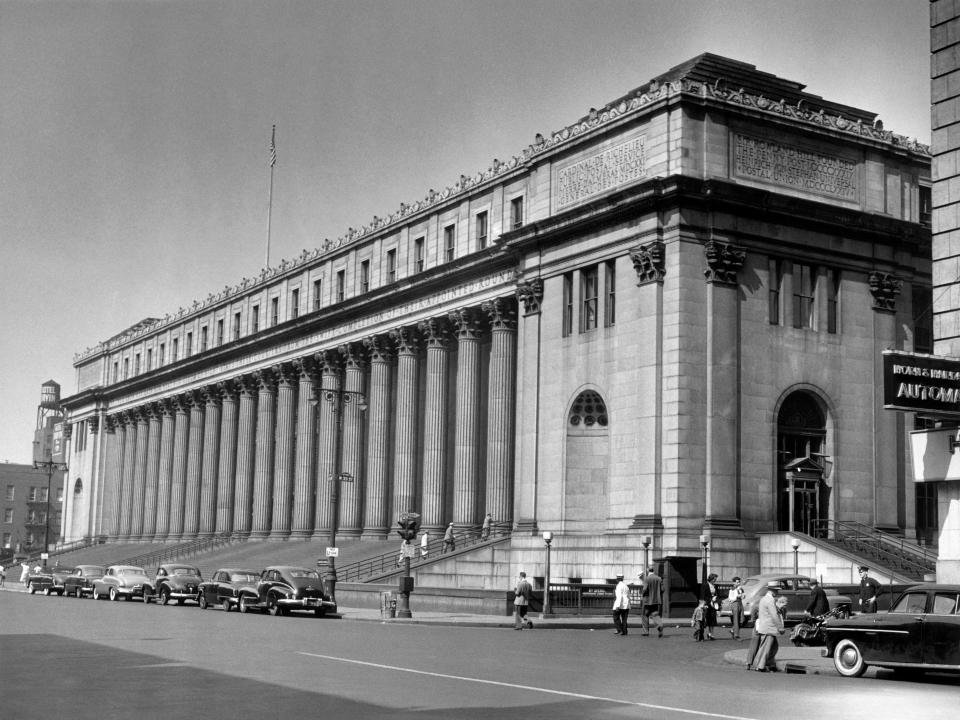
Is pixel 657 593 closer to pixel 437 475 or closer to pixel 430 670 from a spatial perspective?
pixel 430 670

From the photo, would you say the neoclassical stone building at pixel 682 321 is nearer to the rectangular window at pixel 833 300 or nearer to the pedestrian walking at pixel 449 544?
the rectangular window at pixel 833 300

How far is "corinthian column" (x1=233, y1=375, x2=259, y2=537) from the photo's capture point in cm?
9494

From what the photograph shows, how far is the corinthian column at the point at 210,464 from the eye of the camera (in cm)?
10112

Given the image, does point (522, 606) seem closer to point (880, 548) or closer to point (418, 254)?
point (880, 548)

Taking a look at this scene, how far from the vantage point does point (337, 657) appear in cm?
2567

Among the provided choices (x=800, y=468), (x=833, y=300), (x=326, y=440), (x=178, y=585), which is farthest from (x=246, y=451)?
(x=800, y=468)

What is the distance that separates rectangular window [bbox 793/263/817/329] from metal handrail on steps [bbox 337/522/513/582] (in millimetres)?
16677

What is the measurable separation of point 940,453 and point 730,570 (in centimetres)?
1859

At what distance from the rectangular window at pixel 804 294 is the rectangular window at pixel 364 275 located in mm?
32912

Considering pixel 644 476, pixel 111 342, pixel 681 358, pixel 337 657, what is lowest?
pixel 337 657

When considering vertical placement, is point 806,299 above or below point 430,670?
above

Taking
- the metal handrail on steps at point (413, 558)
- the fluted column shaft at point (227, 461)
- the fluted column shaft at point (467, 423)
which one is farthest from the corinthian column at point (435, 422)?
the fluted column shaft at point (227, 461)

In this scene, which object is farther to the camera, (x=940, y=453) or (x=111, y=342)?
(x=111, y=342)

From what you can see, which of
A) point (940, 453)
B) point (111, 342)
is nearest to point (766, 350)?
point (940, 453)
